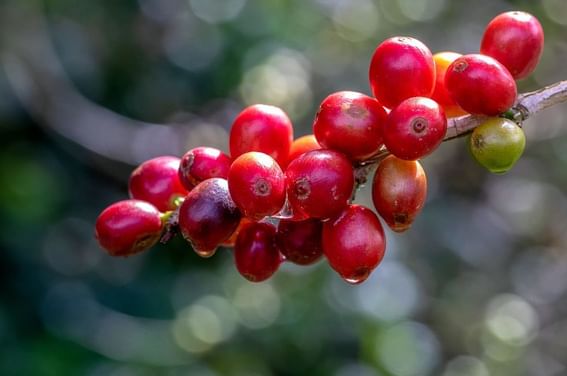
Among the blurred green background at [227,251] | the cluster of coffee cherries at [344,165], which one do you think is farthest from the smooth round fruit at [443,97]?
the blurred green background at [227,251]

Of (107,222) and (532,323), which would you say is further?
(532,323)

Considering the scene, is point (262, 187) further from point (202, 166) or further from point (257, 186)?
point (202, 166)

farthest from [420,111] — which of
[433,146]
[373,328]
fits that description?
[373,328]

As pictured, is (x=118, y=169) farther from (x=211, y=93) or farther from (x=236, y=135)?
(x=236, y=135)

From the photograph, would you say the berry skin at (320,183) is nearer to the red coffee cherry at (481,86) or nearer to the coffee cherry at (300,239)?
the coffee cherry at (300,239)

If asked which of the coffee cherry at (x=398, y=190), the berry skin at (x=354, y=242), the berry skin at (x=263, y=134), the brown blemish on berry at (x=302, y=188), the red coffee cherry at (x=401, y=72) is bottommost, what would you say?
the berry skin at (x=354, y=242)

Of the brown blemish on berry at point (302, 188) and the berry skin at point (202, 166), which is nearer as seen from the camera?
the brown blemish on berry at point (302, 188)
